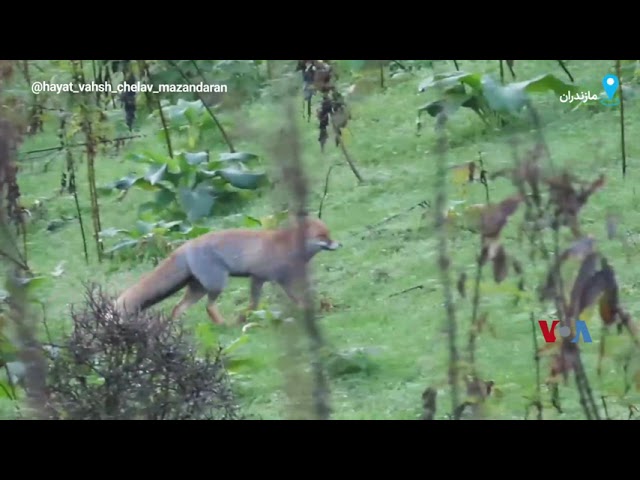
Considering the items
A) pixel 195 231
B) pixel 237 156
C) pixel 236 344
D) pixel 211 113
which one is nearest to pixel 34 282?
pixel 236 344

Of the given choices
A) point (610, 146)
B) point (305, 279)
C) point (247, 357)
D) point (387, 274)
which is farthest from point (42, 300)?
point (305, 279)

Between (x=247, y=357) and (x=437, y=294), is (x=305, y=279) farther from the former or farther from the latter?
(x=437, y=294)

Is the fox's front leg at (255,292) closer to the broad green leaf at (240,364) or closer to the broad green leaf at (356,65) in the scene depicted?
the broad green leaf at (240,364)

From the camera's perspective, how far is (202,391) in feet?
13.6

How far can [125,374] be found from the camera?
4031 millimetres

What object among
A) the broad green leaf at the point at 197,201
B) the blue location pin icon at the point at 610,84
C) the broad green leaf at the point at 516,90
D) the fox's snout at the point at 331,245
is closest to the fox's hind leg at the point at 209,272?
the broad green leaf at the point at 197,201

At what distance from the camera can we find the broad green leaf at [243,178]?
617cm

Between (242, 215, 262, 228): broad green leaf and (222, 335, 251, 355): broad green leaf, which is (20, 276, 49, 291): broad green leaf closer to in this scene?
(222, 335, 251, 355): broad green leaf

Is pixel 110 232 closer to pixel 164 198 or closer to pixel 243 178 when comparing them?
pixel 164 198

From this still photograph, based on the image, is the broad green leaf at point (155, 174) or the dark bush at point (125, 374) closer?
the dark bush at point (125, 374)

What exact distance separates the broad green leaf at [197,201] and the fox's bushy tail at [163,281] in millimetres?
430

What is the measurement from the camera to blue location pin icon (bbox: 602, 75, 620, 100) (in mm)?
5125

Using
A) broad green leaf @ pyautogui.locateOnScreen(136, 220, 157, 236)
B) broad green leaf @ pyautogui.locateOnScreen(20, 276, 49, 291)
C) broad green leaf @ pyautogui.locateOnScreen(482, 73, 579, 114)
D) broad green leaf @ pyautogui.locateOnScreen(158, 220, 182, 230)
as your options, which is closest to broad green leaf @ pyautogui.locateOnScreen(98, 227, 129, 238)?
broad green leaf @ pyautogui.locateOnScreen(136, 220, 157, 236)

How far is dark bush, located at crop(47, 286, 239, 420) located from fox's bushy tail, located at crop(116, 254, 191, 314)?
1553 mm
